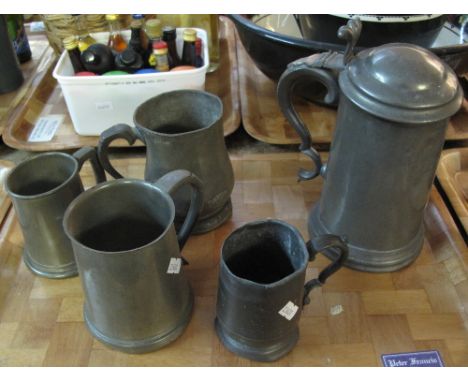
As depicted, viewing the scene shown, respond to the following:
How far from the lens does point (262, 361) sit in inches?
19.7

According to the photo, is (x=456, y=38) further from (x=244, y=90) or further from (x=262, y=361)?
(x=262, y=361)

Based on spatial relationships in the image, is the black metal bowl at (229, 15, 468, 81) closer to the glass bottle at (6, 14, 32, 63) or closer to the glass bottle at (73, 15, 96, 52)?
the glass bottle at (73, 15, 96, 52)

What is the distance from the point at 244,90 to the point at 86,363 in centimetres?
59

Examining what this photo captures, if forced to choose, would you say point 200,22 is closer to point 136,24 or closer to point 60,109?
point 136,24

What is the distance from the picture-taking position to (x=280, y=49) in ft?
2.36

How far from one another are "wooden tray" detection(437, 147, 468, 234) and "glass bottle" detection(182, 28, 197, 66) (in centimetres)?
48

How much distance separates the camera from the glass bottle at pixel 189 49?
0.81 m

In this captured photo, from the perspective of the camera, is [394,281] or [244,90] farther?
[244,90]

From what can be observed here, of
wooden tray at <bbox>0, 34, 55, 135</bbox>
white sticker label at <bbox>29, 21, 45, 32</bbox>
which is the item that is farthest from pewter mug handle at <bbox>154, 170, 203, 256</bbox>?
white sticker label at <bbox>29, 21, 45, 32</bbox>

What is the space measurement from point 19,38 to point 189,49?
1.37ft

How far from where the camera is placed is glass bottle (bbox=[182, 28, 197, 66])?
2.64 feet

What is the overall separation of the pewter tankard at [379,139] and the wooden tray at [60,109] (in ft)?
1.00

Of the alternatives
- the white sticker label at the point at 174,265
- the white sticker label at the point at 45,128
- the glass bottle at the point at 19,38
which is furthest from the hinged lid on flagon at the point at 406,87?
the glass bottle at the point at 19,38
